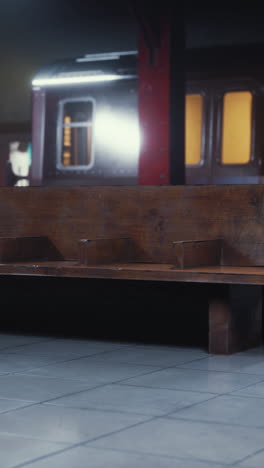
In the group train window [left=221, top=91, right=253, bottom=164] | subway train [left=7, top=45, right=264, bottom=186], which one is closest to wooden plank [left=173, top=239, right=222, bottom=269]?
subway train [left=7, top=45, right=264, bottom=186]

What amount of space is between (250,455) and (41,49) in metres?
16.0

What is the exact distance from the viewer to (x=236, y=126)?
10562 millimetres

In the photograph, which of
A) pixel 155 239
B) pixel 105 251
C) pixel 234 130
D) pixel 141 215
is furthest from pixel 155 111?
pixel 105 251

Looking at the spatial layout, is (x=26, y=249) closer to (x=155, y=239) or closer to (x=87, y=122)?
(x=155, y=239)

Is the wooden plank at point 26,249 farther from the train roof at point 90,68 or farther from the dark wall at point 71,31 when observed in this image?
the dark wall at point 71,31

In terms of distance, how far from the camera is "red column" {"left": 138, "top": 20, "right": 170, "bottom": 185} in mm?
10117

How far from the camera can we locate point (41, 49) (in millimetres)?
18016

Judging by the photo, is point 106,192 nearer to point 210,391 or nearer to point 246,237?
point 246,237

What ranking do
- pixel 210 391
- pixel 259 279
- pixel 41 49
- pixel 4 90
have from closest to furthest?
pixel 210 391, pixel 259 279, pixel 41 49, pixel 4 90

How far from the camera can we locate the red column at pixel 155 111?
33.2 ft

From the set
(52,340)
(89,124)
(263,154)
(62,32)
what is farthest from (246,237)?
(62,32)

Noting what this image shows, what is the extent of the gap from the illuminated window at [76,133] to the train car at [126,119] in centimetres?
1

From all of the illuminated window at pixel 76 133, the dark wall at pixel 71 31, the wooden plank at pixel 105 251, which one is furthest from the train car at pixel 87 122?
the wooden plank at pixel 105 251

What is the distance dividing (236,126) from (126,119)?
1.52 meters
